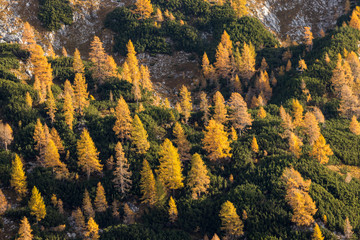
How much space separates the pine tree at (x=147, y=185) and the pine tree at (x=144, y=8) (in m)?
78.8

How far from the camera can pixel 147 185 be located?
47625mm

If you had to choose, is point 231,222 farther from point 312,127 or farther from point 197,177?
point 312,127

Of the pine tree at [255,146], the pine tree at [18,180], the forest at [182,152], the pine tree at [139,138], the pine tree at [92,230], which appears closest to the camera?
the pine tree at [92,230]

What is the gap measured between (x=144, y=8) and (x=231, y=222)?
3646 inches

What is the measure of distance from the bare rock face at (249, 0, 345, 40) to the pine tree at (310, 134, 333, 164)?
7334 centimetres

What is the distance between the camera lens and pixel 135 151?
2180 inches

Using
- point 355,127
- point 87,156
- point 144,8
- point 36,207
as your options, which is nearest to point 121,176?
point 87,156

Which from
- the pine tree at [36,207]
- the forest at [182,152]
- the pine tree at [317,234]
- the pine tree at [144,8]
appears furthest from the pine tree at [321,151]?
the pine tree at [144,8]

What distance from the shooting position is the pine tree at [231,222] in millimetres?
41906

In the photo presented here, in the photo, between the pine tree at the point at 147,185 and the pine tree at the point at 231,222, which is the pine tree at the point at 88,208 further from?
the pine tree at the point at 231,222

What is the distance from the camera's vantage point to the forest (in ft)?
141

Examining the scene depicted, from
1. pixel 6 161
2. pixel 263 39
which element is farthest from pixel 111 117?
pixel 263 39

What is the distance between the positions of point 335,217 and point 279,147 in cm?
1849

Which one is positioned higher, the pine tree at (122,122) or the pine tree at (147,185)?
the pine tree at (122,122)
